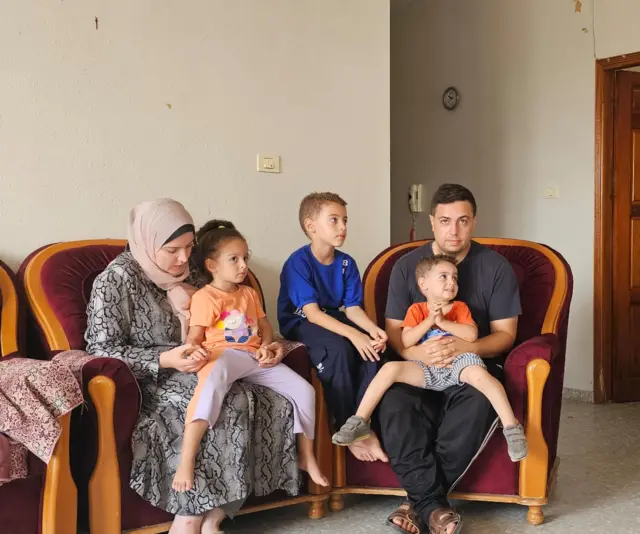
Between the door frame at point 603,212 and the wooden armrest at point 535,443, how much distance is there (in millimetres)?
2012

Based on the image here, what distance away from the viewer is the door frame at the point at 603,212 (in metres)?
4.05

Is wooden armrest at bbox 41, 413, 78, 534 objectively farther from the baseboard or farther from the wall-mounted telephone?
the wall-mounted telephone

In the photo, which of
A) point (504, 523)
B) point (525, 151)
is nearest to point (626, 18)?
point (525, 151)

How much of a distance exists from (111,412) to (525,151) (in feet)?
10.9

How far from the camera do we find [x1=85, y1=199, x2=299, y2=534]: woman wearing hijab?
2.10m

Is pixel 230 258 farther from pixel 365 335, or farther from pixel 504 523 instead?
pixel 504 523

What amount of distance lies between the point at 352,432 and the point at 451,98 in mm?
3286

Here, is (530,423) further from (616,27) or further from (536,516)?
(616,27)

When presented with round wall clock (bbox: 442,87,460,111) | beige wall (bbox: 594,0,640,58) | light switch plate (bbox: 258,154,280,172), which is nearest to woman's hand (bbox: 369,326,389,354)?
light switch plate (bbox: 258,154,280,172)

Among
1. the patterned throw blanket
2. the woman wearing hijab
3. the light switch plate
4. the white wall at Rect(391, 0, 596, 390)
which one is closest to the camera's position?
the patterned throw blanket

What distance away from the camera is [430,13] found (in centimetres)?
505

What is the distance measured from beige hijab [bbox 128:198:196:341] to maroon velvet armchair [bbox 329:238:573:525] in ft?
2.47

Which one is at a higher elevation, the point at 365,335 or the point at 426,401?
the point at 365,335

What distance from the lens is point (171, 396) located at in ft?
7.12
